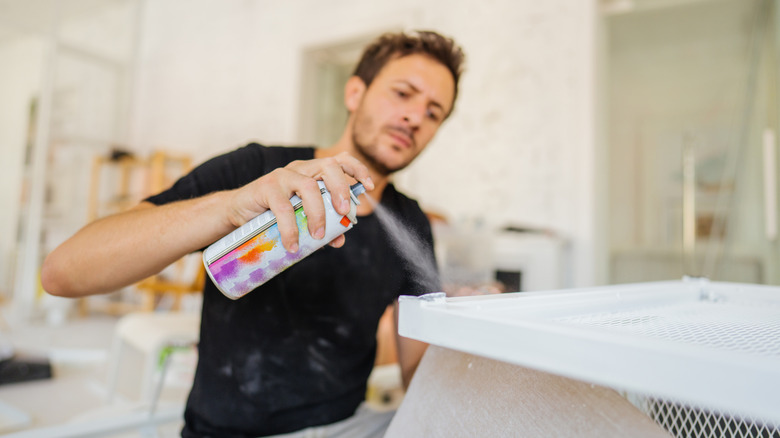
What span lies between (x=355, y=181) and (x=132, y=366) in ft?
8.63

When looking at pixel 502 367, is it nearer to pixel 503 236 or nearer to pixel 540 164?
pixel 503 236

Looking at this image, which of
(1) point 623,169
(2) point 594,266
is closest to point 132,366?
(2) point 594,266

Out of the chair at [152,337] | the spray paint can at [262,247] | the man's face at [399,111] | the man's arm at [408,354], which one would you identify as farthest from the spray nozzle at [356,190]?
the chair at [152,337]

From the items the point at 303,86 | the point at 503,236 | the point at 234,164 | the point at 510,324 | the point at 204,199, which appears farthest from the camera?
the point at 303,86

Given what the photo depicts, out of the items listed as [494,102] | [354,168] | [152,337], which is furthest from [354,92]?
[494,102]

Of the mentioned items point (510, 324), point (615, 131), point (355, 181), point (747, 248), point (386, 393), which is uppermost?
point (615, 131)

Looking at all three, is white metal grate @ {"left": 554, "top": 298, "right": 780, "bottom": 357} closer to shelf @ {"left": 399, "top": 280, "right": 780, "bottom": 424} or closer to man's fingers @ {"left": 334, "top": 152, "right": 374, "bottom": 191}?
shelf @ {"left": 399, "top": 280, "right": 780, "bottom": 424}

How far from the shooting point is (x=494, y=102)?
2.76m

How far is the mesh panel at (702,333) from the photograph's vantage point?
0.43 m

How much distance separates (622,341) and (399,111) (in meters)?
0.69

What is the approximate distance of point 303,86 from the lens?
12.0ft

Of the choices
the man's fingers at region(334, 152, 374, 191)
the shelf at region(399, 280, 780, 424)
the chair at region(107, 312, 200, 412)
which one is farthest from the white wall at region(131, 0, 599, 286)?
the man's fingers at region(334, 152, 374, 191)

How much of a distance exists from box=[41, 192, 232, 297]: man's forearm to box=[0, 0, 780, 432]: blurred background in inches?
86.1

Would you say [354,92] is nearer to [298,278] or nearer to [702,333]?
[298,278]
